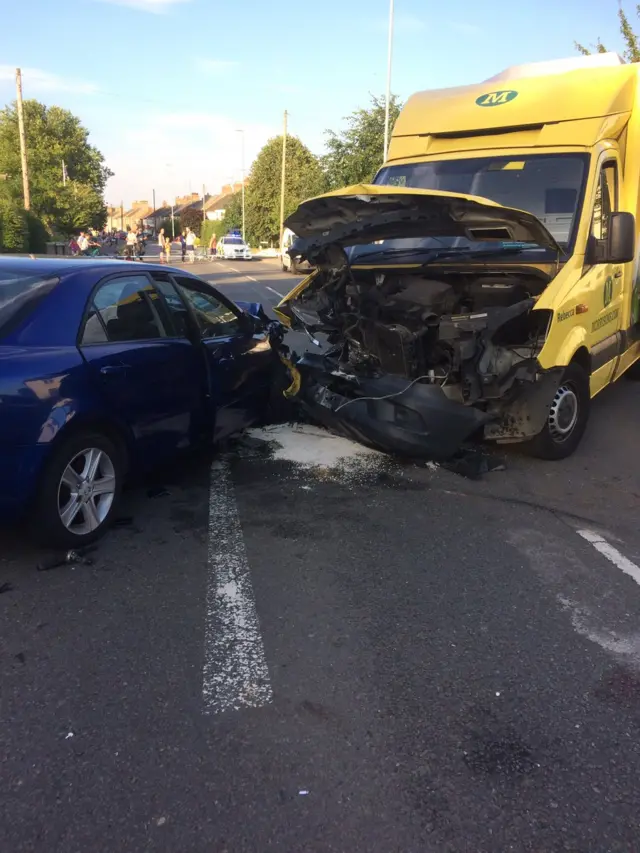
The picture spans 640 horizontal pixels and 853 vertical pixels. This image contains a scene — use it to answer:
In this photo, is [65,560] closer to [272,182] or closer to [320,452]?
[320,452]

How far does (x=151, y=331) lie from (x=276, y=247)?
63.0 metres

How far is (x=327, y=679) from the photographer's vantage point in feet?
9.98

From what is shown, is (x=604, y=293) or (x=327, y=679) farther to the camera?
(x=604, y=293)

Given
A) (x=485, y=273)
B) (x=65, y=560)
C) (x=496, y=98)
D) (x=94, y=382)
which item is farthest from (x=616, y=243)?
(x=65, y=560)

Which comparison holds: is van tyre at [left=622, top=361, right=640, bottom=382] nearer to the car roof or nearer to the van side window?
the van side window

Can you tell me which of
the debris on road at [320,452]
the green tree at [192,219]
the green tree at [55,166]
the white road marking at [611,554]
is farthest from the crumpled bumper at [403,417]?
the green tree at [192,219]

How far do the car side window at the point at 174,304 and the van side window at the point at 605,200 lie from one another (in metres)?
3.23

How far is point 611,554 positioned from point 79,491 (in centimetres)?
307

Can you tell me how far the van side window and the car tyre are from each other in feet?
13.4

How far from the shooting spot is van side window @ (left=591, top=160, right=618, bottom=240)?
5.88m

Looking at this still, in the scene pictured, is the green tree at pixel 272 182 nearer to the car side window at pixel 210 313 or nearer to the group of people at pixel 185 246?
the group of people at pixel 185 246

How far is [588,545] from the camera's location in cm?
441

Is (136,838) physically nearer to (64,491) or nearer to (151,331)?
(64,491)

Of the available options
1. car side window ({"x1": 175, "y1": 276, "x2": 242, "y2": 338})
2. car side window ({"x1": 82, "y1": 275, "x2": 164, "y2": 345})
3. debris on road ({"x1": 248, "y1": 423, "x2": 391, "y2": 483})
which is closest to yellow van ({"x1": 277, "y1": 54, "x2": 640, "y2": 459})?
debris on road ({"x1": 248, "y1": 423, "x2": 391, "y2": 483})
